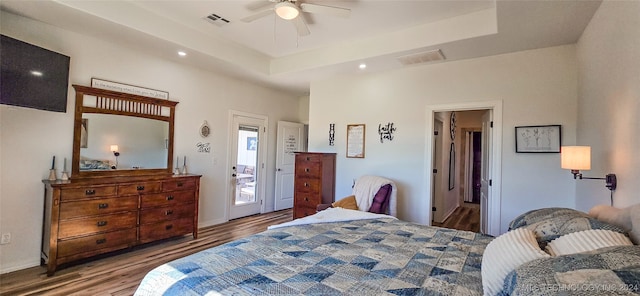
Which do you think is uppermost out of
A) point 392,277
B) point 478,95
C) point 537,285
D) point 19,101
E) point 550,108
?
point 478,95

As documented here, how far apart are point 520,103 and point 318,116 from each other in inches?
111

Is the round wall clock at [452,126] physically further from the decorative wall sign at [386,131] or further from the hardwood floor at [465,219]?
the decorative wall sign at [386,131]

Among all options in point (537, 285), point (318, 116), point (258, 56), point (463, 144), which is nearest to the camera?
point (537, 285)

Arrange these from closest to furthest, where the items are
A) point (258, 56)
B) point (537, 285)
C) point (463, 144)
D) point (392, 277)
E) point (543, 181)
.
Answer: point (537, 285) < point (392, 277) < point (543, 181) < point (258, 56) < point (463, 144)

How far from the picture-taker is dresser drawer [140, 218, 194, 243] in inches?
131

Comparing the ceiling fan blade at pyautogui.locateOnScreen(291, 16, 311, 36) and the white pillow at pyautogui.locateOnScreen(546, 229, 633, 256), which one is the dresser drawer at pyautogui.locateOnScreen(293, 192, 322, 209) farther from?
the white pillow at pyautogui.locateOnScreen(546, 229, 633, 256)

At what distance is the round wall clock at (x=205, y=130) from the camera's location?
4.41 meters

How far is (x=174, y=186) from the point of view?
3.63m

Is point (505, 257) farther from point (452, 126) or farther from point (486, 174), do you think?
point (452, 126)

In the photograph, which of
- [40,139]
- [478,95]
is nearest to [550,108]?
[478,95]

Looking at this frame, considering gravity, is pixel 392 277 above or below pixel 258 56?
below

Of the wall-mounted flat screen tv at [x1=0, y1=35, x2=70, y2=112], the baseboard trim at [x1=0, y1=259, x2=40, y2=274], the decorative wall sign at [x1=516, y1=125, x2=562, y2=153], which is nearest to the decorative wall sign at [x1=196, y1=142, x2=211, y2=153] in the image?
the wall-mounted flat screen tv at [x1=0, y1=35, x2=70, y2=112]

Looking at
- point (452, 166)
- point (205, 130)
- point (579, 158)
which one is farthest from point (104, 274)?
point (452, 166)

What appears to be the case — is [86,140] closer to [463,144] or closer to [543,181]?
[543,181]
